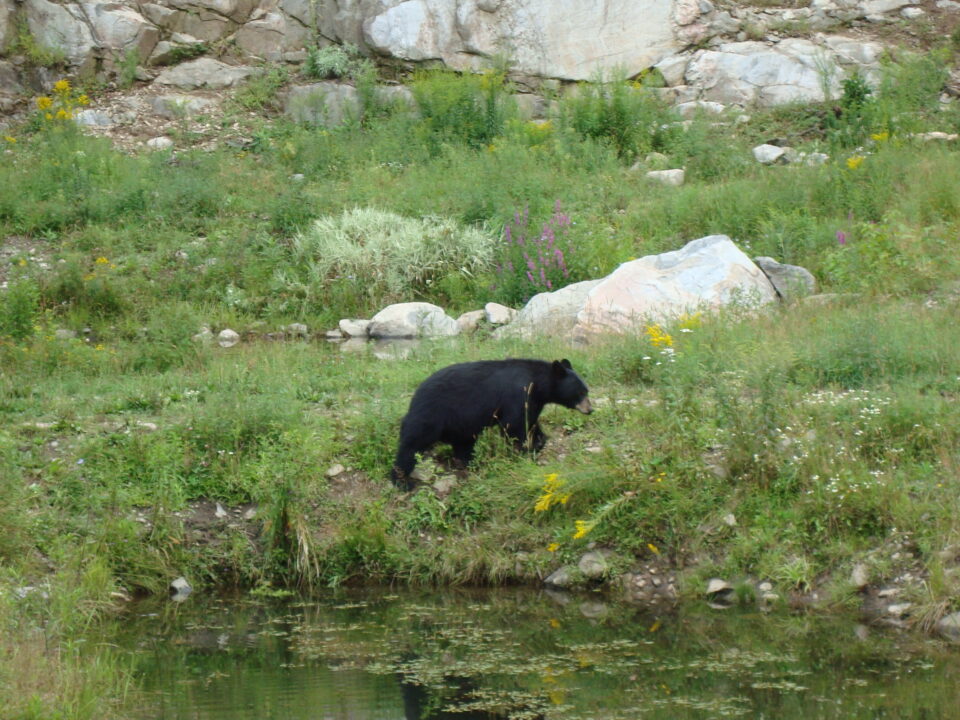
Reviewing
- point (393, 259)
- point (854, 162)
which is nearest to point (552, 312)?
point (393, 259)

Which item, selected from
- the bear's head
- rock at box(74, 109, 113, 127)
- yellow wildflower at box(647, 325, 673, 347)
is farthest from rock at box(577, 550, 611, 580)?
rock at box(74, 109, 113, 127)

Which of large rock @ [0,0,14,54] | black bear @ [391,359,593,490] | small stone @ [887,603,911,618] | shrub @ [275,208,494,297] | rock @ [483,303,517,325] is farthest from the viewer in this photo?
large rock @ [0,0,14,54]

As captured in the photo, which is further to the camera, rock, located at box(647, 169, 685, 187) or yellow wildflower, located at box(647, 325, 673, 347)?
rock, located at box(647, 169, 685, 187)

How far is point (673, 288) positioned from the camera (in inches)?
464

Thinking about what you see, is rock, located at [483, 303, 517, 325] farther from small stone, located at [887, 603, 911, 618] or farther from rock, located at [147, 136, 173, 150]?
rock, located at [147, 136, 173, 150]

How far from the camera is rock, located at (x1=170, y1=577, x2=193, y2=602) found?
7.68 metres

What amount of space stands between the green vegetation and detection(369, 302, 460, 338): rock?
2.42ft

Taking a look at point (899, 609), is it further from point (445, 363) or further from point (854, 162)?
point (854, 162)

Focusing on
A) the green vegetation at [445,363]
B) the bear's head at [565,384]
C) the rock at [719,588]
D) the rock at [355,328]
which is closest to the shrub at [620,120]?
the green vegetation at [445,363]

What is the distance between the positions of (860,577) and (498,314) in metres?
6.32

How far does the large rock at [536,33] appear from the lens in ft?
65.7

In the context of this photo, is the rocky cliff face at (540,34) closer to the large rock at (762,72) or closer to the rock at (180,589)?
the large rock at (762,72)

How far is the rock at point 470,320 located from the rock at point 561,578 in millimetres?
5110

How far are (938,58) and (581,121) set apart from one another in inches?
232
